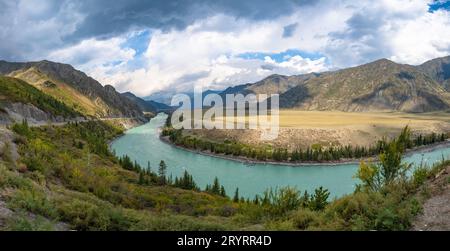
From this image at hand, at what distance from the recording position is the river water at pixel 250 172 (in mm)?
110531

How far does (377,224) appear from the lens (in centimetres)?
1370

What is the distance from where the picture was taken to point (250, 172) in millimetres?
134750

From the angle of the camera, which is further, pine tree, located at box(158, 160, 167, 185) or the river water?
the river water

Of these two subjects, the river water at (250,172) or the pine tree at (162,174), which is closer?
the pine tree at (162,174)

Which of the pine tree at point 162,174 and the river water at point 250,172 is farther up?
the pine tree at point 162,174

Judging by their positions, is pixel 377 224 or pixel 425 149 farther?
pixel 425 149

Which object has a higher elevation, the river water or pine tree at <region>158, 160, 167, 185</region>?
pine tree at <region>158, 160, 167, 185</region>

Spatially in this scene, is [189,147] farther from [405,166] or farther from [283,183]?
[405,166]

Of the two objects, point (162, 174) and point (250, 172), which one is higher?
point (162, 174)

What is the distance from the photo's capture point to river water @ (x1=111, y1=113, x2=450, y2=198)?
110531 millimetres
